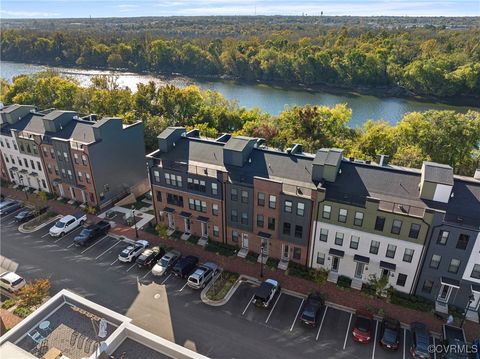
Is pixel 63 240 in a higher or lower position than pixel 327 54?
lower

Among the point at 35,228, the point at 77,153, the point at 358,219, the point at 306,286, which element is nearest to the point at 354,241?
the point at 358,219

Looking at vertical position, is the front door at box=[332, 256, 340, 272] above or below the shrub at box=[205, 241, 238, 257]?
above

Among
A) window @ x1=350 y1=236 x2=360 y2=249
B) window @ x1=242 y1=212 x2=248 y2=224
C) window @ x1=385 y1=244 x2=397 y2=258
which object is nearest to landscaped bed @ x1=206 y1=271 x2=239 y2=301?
window @ x1=242 y1=212 x2=248 y2=224

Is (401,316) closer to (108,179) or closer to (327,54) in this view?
(108,179)

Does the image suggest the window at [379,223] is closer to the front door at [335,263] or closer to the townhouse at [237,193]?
the front door at [335,263]

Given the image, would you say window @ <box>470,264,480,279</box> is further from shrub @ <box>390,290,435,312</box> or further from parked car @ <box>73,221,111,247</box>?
parked car @ <box>73,221,111,247</box>

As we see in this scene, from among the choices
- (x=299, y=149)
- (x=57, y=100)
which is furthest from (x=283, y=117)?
(x=57, y=100)
